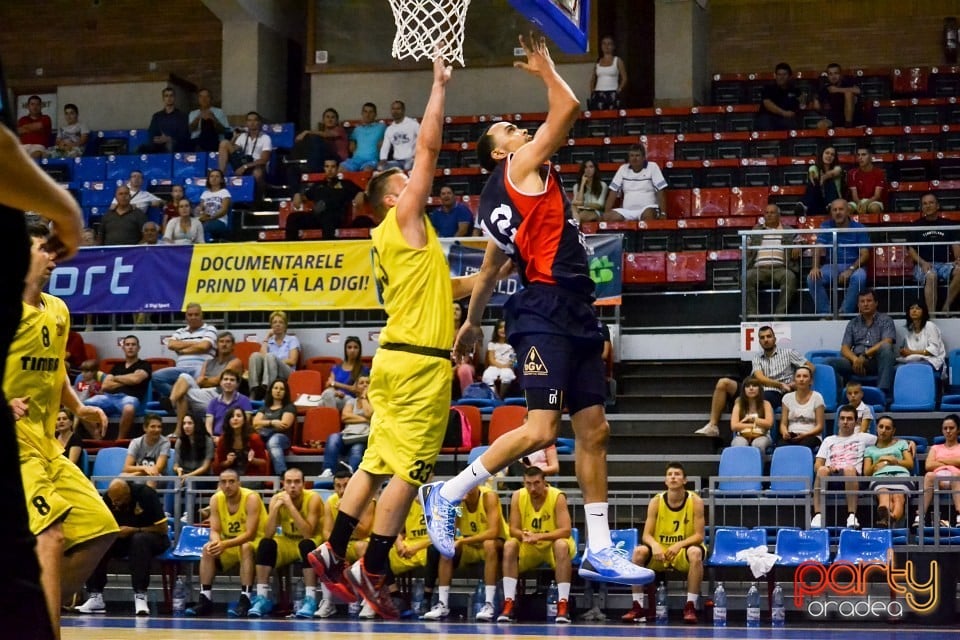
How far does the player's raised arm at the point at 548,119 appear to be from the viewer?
613 centimetres

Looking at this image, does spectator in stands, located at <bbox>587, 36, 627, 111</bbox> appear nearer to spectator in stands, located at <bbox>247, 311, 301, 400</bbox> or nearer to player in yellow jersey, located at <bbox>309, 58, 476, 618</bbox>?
spectator in stands, located at <bbox>247, 311, 301, 400</bbox>

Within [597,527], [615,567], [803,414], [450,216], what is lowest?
[615,567]

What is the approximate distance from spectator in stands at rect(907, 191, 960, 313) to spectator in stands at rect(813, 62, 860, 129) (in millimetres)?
3705

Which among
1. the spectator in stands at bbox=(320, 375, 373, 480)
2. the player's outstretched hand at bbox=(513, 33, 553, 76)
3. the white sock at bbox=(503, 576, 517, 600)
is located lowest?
the white sock at bbox=(503, 576, 517, 600)

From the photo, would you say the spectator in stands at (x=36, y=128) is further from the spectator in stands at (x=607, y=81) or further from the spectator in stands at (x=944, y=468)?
the spectator in stands at (x=944, y=468)

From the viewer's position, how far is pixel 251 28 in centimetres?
2303

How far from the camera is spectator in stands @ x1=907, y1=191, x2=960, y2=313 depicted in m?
15.2

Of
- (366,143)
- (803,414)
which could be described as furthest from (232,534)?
(366,143)

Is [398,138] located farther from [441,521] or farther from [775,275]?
[441,521]

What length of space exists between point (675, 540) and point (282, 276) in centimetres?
653

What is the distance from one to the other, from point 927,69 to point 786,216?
4814 mm

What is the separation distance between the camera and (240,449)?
1434cm

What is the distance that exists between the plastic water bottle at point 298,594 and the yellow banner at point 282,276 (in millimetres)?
3875

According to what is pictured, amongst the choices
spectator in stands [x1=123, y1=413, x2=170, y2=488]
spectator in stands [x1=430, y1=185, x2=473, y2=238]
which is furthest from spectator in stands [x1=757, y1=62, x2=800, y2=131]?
spectator in stands [x1=123, y1=413, x2=170, y2=488]
